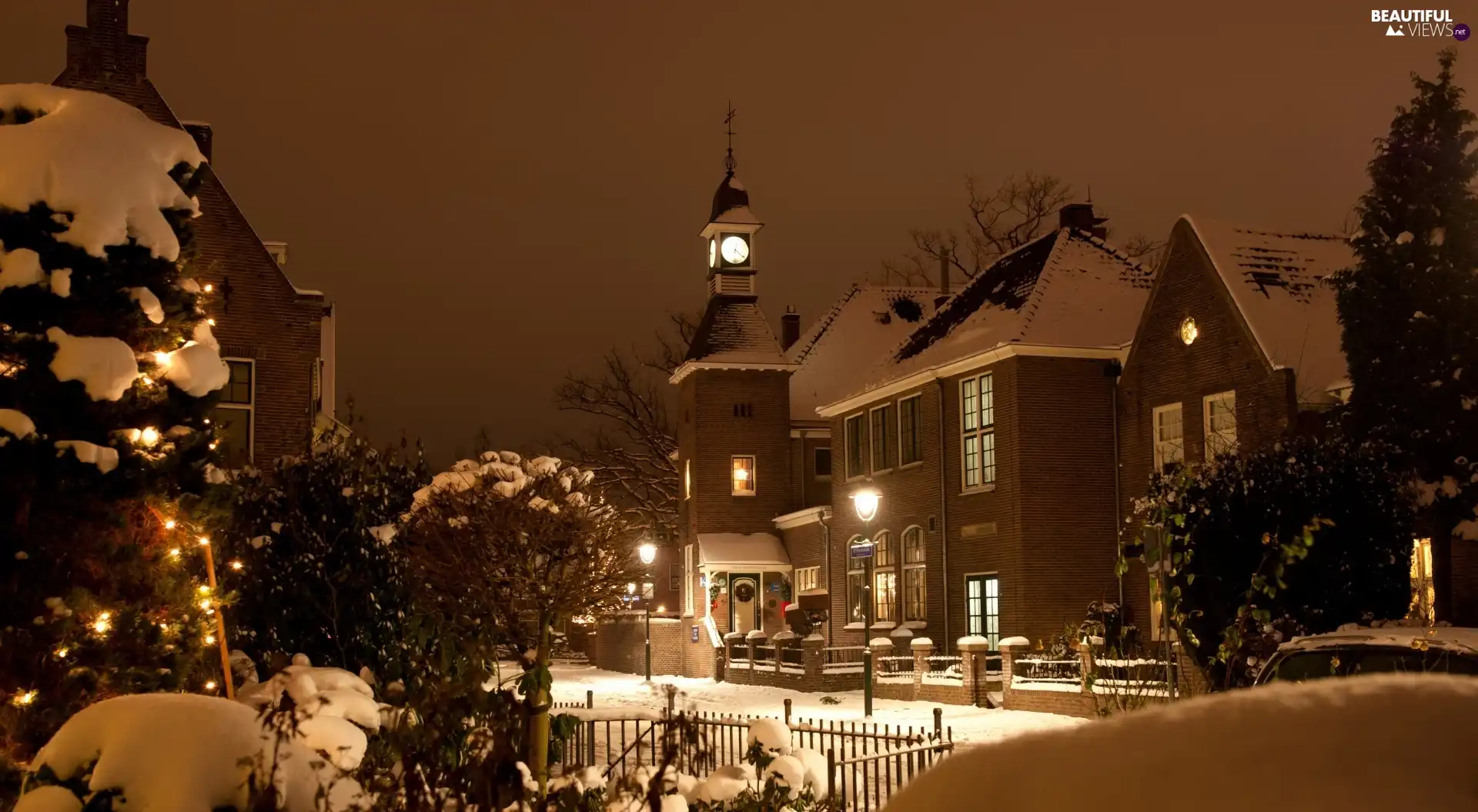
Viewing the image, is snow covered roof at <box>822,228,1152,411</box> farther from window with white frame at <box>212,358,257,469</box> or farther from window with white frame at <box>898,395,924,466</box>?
window with white frame at <box>212,358,257,469</box>

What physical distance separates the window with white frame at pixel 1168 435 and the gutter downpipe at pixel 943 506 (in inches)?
251

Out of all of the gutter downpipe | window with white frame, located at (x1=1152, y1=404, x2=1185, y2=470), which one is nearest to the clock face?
the gutter downpipe

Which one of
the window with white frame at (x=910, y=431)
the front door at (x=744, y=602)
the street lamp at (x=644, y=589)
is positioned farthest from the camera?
the front door at (x=744, y=602)

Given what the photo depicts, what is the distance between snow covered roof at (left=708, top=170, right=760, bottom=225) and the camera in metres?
48.6

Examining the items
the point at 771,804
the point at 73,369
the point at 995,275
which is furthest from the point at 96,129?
the point at 995,275

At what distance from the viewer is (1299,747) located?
147cm

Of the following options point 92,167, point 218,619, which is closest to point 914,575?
point 218,619

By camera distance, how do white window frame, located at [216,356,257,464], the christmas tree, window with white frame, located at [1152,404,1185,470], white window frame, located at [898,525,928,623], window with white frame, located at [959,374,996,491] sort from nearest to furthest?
the christmas tree → white window frame, located at [216,356,257,464] → window with white frame, located at [1152,404,1185,470] → window with white frame, located at [959,374,996,491] → white window frame, located at [898,525,928,623]

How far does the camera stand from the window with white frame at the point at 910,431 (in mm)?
38688

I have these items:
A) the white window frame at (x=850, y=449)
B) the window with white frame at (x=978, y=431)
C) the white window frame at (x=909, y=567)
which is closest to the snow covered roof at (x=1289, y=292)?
the window with white frame at (x=978, y=431)

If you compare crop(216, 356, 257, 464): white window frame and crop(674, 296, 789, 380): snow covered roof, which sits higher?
crop(674, 296, 789, 380): snow covered roof

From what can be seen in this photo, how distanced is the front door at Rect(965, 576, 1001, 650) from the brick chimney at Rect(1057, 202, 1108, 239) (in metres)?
10.0

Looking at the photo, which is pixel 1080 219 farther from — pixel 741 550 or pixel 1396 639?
pixel 1396 639

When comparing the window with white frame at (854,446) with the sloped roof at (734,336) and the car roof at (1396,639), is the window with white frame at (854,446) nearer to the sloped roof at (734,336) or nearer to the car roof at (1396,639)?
the sloped roof at (734,336)
